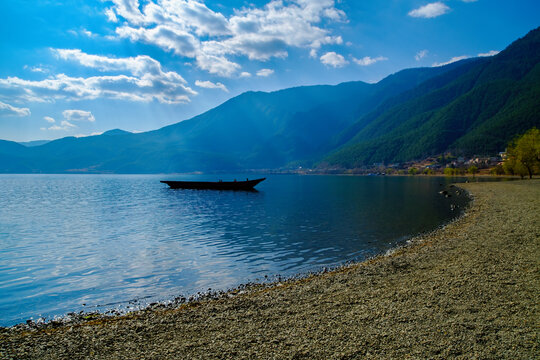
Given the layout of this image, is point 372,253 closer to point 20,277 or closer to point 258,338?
point 258,338

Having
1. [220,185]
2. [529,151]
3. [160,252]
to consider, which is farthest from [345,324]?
[529,151]

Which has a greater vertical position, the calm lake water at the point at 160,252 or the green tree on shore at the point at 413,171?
the green tree on shore at the point at 413,171

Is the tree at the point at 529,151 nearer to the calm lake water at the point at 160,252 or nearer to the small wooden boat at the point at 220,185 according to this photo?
the calm lake water at the point at 160,252

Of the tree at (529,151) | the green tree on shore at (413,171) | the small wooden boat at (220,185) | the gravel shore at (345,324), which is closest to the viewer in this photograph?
the gravel shore at (345,324)

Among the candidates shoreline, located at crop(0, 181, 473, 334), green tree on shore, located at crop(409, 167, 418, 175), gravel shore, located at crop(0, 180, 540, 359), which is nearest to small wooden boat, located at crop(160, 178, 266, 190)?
shoreline, located at crop(0, 181, 473, 334)

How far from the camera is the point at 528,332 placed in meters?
6.86

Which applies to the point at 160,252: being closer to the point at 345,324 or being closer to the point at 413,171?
the point at 345,324

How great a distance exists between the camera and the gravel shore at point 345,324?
6.68m

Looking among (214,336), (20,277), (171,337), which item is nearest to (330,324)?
(214,336)

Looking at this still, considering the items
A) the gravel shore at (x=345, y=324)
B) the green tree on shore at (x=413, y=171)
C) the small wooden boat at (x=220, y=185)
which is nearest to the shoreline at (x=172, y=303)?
the gravel shore at (x=345, y=324)

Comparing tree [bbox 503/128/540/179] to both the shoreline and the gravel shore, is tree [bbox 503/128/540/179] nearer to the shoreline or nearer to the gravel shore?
the gravel shore

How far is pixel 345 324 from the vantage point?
796 centimetres

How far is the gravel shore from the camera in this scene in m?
6.68

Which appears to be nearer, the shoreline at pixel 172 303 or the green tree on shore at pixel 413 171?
the shoreline at pixel 172 303
